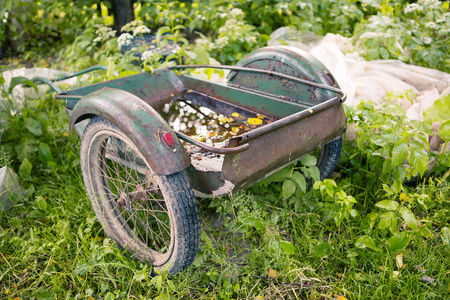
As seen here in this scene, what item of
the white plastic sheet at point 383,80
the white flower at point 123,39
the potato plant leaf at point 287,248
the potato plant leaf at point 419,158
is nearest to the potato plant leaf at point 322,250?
the potato plant leaf at point 287,248

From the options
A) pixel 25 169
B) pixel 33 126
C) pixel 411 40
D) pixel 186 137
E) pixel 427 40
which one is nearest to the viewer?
pixel 186 137

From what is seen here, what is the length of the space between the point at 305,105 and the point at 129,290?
4.83 feet

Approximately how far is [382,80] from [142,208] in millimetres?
2238

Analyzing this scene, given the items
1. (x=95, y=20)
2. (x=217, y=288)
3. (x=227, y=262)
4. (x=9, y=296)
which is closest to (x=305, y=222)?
(x=227, y=262)

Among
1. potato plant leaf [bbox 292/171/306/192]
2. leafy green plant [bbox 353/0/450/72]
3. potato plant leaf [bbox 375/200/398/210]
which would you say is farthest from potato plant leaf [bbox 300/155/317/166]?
leafy green plant [bbox 353/0/450/72]

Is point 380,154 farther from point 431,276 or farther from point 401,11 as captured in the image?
point 401,11

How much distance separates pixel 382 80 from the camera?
309cm

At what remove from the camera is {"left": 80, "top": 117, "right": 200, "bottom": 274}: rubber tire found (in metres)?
1.71

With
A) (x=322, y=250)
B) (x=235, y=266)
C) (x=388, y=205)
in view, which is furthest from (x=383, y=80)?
(x=235, y=266)

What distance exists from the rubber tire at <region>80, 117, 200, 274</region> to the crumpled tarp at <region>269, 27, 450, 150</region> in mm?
1571

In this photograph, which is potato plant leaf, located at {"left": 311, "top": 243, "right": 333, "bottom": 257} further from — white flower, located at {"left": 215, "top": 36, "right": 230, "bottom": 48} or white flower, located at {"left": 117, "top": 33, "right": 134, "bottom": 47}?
white flower, located at {"left": 215, "top": 36, "right": 230, "bottom": 48}

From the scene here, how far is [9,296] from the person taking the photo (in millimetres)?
1900

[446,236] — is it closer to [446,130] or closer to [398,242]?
[398,242]

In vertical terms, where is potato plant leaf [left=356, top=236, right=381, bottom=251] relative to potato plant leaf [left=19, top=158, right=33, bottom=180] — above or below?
below
